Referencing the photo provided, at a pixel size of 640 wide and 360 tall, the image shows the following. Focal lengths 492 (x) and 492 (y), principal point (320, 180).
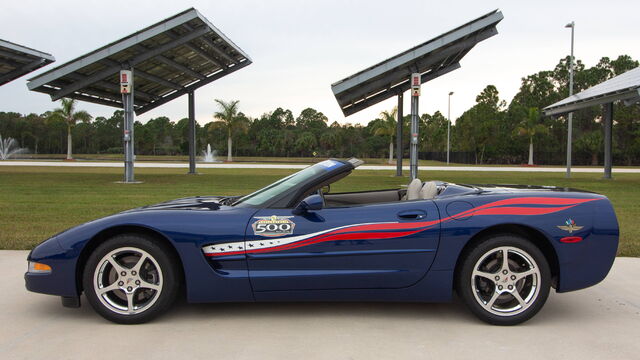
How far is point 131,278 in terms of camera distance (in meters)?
3.35

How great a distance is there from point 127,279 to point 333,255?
1.41 metres

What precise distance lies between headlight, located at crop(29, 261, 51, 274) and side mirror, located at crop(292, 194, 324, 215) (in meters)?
1.72

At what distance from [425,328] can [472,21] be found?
46.3ft

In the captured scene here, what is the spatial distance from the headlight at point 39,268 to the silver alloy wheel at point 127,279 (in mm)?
328

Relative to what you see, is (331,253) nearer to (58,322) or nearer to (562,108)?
(58,322)

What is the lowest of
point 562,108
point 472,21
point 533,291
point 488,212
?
point 533,291

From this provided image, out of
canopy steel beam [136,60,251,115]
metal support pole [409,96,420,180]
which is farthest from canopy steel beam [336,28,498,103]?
canopy steel beam [136,60,251,115]

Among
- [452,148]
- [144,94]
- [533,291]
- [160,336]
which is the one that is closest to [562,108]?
[144,94]

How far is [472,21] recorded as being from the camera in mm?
15453

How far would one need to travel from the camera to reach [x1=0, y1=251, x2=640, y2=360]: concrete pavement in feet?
9.57

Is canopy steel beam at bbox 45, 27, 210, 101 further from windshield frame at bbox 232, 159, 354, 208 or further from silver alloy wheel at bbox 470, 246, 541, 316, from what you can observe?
silver alloy wheel at bbox 470, 246, 541, 316

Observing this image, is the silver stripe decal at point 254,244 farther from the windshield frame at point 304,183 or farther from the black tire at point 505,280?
the black tire at point 505,280

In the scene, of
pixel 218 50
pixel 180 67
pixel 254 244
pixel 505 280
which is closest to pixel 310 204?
pixel 254 244

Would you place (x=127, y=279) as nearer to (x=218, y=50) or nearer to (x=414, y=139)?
(x=414, y=139)
